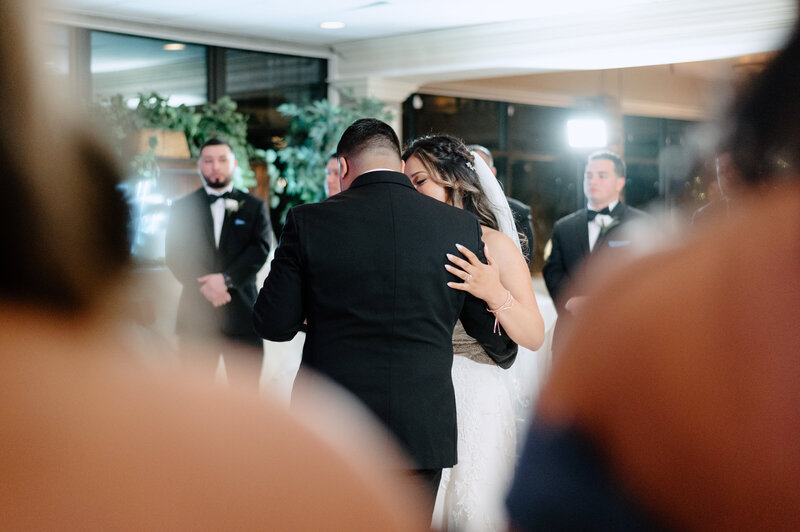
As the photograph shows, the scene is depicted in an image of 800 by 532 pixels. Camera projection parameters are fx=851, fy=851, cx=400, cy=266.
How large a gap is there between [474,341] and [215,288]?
2632 millimetres

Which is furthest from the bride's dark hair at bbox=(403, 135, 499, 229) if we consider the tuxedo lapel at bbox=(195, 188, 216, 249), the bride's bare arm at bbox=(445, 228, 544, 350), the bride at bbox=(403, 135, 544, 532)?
the tuxedo lapel at bbox=(195, 188, 216, 249)

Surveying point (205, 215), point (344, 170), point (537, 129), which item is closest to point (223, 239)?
point (205, 215)

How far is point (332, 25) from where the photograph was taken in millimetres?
7605

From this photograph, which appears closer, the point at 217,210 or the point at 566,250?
the point at 566,250

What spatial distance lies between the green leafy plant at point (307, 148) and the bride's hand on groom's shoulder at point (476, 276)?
5543mm

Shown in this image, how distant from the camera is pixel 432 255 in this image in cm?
212

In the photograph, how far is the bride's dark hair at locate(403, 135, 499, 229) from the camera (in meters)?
2.68

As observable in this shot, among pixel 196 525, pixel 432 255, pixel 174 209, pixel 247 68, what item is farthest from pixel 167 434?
pixel 247 68

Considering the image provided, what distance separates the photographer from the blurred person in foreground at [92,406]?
247 millimetres

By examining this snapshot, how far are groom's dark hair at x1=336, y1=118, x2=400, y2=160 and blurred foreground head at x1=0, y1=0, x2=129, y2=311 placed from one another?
6.71 feet

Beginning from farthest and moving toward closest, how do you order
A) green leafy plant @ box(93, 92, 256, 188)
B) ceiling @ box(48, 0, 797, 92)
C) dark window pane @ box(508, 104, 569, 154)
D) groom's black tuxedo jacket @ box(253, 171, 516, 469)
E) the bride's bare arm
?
dark window pane @ box(508, 104, 569, 154), green leafy plant @ box(93, 92, 256, 188), ceiling @ box(48, 0, 797, 92), the bride's bare arm, groom's black tuxedo jacket @ box(253, 171, 516, 469)

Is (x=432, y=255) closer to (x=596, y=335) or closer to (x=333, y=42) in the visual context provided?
(x=596, y=335)

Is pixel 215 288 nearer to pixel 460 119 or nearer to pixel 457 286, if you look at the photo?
pixel 457 286

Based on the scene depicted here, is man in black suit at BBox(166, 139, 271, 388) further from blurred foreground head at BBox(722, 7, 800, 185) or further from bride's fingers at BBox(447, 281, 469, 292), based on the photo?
blurred foreground head at BBox(722, 7, 800, 185)
